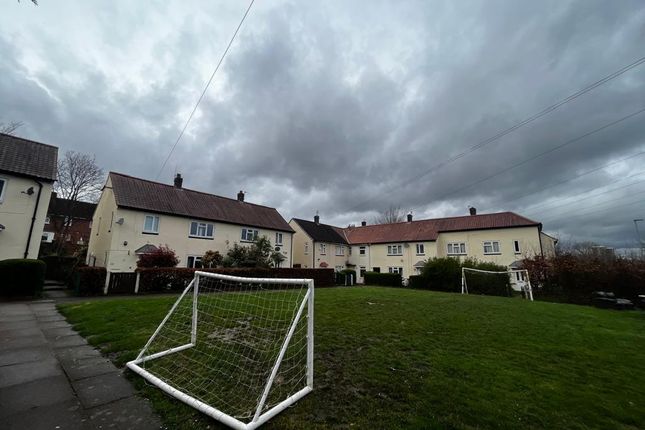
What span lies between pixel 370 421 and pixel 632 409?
3.76 meters

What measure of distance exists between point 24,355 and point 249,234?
22841 mm

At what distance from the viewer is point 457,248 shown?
1391 inches

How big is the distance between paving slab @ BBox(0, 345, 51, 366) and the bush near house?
25.6 meters

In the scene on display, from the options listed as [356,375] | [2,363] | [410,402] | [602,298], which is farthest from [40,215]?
[602,298]

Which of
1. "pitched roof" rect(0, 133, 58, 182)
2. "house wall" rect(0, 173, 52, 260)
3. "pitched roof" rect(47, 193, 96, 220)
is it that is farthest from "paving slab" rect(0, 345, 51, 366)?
"pitched roof" rect(47, 193, 96, 220)

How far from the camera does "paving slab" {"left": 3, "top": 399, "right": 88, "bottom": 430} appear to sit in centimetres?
302

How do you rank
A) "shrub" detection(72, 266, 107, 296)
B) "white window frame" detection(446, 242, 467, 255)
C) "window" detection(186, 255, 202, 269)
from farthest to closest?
"white window frame" detection(446, 242, 467, 255) < "window" detection(186, 255, 202, 269) < "shrub" detection(72, 266, 107, 296)

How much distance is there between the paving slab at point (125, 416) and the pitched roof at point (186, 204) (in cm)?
1983

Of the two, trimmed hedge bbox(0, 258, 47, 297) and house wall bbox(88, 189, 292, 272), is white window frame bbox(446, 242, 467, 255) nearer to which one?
house wall bbox(88, 189, 292, 272)

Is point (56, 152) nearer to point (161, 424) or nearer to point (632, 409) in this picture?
point (161, 424)

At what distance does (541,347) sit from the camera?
644cm

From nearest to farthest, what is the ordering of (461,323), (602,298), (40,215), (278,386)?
(278,386) → (461,323) → (40,215) → (602,298)

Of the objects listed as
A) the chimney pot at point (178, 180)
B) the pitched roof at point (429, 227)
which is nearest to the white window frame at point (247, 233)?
the chimney pot at point (178, 180)

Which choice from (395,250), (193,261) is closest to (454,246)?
(395,250)
